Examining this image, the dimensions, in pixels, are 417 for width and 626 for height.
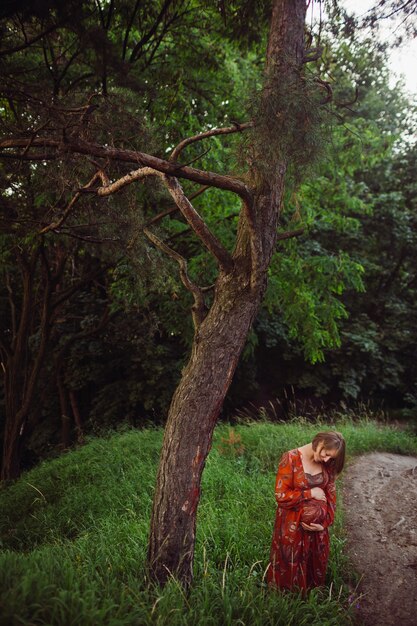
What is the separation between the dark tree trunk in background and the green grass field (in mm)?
271

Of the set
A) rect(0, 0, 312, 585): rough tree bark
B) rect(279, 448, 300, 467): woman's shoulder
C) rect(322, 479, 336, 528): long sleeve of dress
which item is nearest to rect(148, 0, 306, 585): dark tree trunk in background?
rect(0, 0, 312, 585): rough tree bark

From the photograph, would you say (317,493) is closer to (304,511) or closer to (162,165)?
(304,511)

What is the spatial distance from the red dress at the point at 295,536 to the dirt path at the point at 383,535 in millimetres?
732

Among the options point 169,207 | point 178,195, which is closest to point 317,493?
point 178,195

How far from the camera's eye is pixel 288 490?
3779mm

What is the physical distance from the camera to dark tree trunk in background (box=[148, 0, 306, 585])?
3465mm

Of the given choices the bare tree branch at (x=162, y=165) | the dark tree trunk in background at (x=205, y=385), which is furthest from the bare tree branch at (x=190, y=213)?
the dark tree trunk in background at (x=205, y=385)

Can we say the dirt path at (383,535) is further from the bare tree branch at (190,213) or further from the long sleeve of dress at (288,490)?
the bare tree branch at (190,213)

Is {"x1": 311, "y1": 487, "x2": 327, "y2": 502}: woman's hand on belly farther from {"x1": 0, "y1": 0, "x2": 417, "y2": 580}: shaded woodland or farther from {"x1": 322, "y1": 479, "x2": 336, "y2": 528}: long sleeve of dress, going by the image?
{"x1": 0, "y1": 0, "x2": 417, "y2": 580}: shaded woodland

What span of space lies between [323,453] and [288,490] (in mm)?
449

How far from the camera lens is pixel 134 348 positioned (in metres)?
11.2

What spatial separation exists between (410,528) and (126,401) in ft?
24.9

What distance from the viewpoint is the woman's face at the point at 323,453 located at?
3.73 meters

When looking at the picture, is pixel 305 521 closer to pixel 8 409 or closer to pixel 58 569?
pixel 58 569
